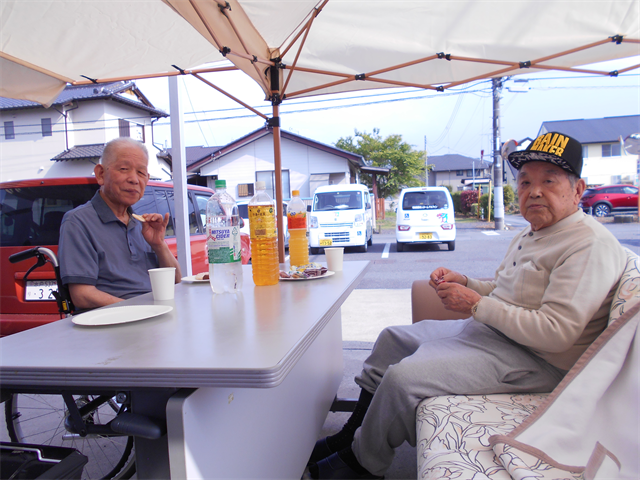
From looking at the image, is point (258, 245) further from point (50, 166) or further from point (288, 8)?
point (50, 166)

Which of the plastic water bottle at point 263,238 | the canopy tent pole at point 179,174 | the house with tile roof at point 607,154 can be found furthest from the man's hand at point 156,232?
the house with tile roof at point 607,154

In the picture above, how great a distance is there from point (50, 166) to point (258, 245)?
83.7 ft

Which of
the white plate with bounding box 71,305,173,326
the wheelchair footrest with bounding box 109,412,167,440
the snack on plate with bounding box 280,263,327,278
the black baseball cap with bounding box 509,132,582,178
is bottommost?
the wheelchair footrest with bounding box 109,412,167,440

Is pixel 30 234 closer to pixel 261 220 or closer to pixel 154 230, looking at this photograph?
pixel 154 230

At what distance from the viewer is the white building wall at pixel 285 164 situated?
19.9m

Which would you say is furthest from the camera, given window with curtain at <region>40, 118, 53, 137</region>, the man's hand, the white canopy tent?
window with curtain at <region>40, 118, 53, 137</region>

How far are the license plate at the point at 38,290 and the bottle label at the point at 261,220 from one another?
2.24m

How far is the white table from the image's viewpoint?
82 cm

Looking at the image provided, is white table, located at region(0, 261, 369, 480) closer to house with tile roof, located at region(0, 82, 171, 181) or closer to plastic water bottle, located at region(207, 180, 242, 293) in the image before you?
plastic water bottle, located at region(207, 180, 242, 293)

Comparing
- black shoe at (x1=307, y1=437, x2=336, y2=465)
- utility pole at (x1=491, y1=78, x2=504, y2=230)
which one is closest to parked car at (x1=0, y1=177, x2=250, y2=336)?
black shoe at (x1=307, y1=437, x2=336, y2=465)

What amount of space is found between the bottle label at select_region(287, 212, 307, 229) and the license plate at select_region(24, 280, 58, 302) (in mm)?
2209

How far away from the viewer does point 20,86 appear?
9.23ft

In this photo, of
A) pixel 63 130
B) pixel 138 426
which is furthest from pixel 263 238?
pixel 63 130

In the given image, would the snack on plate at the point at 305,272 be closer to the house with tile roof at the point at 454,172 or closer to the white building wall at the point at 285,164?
the white building wall at the point at 285,164
